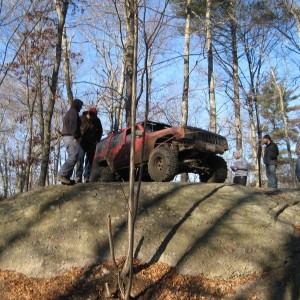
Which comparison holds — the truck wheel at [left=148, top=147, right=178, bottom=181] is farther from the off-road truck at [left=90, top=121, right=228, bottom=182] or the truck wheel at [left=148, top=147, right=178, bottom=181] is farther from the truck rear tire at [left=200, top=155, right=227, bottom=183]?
the truck rear tire at [left=200, top=155, right=227, bottom=183]

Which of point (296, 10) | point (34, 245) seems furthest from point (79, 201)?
point (296, 10)

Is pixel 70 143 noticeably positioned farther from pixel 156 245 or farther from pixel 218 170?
pixel 218 170

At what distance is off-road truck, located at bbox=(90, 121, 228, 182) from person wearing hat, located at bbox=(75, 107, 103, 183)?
1058 mm

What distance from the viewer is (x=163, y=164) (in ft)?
28.3

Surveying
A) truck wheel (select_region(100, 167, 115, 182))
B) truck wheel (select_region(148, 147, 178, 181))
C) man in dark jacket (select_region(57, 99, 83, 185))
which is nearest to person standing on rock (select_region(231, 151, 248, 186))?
truck wheel (select_region(148, 147, 178, 181))

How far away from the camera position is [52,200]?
6.51 metres

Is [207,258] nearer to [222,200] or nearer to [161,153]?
[222,200]

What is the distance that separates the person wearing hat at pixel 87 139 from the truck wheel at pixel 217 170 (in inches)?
129

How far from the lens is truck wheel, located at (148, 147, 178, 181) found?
8484mm

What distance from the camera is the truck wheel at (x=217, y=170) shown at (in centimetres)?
954

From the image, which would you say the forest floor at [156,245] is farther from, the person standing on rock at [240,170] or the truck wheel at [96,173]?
the truck wheel at [96,173]

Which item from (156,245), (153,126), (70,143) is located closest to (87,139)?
(70,143)

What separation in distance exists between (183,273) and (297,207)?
3.18 metres

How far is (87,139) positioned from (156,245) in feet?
11.6
